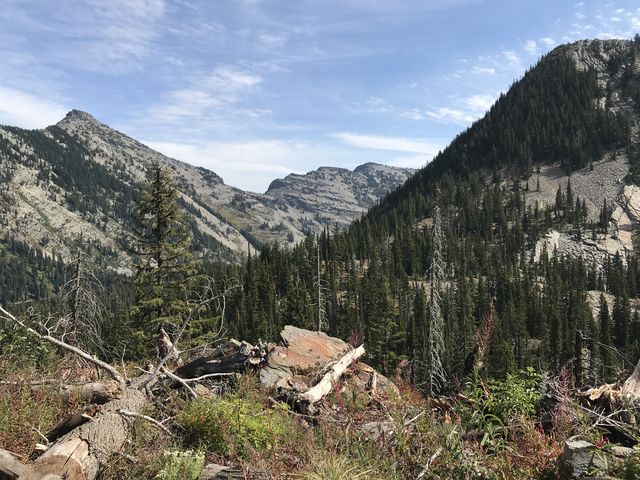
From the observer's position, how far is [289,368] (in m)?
12.4

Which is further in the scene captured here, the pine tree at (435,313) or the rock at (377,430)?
the pine tree at (435,313)

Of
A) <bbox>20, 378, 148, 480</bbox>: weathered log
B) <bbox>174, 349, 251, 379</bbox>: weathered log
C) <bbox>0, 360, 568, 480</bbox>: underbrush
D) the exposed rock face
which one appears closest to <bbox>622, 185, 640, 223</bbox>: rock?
<bbox>174, 349, 251, 379</bbox>: weathered log

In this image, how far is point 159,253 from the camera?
2573 centimetres

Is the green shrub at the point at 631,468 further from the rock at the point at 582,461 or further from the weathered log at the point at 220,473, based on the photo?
the weathered log at the point at 220,473

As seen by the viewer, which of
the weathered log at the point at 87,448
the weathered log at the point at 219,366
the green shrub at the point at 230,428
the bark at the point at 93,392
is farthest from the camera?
the weathered log at the point at 219,366

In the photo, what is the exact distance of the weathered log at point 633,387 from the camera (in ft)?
21.4

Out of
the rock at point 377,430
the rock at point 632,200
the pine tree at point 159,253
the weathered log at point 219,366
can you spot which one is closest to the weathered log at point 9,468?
the rock at point 377,430

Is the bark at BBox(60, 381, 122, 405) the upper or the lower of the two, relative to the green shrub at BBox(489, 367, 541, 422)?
lower

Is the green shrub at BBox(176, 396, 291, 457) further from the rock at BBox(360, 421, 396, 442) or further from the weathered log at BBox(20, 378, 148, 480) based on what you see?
the rock at BBox(360, 421, 396, 442)

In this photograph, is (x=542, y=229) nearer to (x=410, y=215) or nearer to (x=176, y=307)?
(x=410, y=215)

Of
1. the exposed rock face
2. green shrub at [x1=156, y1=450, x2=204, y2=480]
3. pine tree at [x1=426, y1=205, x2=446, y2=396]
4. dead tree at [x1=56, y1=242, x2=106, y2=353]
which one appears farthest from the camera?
pine tree at [x1=426, y1=205, x2=446, y2=396]

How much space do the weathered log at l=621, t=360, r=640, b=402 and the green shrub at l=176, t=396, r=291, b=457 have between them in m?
5.43

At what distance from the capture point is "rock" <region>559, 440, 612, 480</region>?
15.5 ft

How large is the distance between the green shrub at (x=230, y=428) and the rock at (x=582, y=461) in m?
3.97
